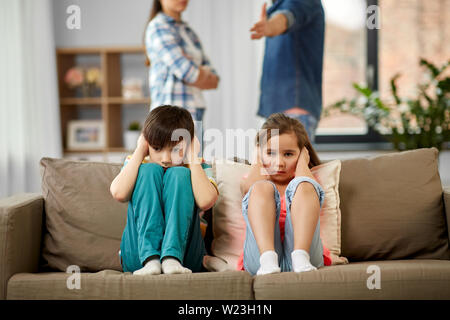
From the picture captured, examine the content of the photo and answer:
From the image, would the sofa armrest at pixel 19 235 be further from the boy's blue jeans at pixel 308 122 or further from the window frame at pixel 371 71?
the window frame at pixel 371 71

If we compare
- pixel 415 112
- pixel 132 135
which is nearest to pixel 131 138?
pixel 132 135

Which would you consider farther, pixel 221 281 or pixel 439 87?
pixel 439 87

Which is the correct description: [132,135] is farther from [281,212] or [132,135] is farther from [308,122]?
[281,212]

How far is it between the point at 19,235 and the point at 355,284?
1.03m

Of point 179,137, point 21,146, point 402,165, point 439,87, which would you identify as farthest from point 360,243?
point 21,146

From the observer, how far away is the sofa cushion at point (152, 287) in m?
1.32

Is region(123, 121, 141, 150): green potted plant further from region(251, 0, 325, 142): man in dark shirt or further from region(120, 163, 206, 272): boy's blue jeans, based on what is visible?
region(120, 163, 206, 272): boy's blue jeans

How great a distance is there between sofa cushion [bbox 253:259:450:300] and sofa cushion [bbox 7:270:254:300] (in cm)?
6

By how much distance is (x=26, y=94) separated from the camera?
3.43 meters

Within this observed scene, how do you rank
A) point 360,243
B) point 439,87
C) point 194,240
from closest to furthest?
point 194,240, point 360,243, point 439,87

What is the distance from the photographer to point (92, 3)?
3637 millimetres
